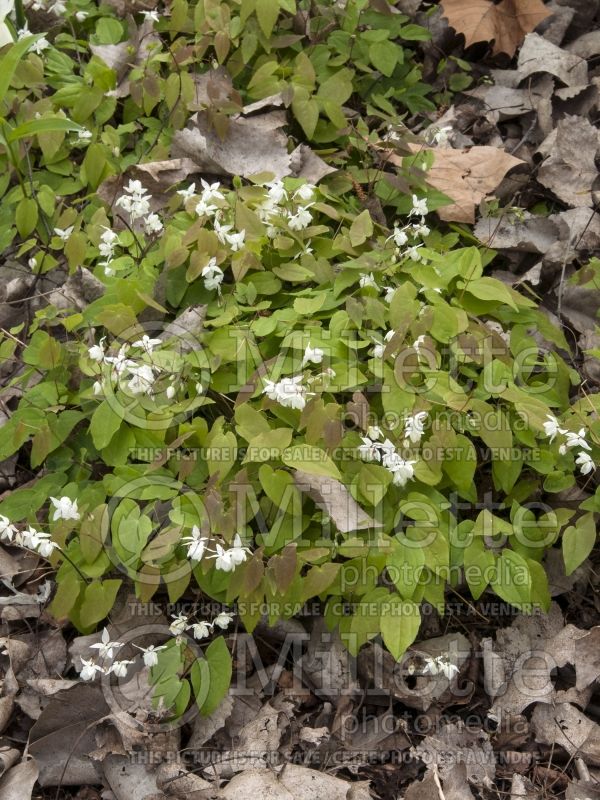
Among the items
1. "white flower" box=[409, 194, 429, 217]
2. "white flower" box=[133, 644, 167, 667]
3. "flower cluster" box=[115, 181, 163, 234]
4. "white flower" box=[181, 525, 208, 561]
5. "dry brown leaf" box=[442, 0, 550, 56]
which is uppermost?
"dry brown leaf" box=[442, 0, 550, 56]

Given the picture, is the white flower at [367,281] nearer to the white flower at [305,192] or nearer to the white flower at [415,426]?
the white flower at [305,192]

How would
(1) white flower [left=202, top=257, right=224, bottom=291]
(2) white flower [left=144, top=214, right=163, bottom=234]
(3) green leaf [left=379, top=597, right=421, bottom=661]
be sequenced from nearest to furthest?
(3) green leaf [left=379, top=597, right=421, bottom=661] → (1) white flower [left=202, top=257, right=224, bottom=291] → (2) white flower [left=144, top=214, right=163, bottom=234]

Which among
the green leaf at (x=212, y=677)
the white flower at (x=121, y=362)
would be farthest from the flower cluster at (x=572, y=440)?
the white flower at (x=121, y=362)

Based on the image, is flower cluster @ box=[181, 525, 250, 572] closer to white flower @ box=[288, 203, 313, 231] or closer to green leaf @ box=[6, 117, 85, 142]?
white flower @ box=[288, 203, 313, 231]

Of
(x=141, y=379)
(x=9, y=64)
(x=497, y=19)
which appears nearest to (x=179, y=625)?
(x=141, y=379)

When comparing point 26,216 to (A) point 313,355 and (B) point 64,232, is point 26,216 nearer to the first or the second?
(B) point 64,232

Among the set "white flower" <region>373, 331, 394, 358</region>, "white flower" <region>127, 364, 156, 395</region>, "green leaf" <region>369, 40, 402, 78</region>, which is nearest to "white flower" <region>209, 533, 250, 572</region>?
"white flower" <region>127, 364, 156, 395</region>

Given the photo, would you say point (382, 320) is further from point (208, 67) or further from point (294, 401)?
point (208, 67)
